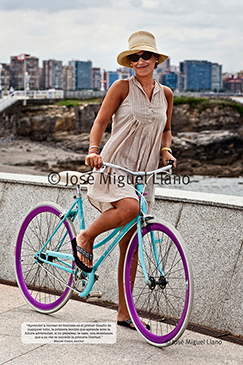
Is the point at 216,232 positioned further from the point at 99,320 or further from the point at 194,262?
the point at 99,320

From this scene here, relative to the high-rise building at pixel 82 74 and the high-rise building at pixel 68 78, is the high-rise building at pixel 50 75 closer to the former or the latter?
the high-rise building at pixel 68 78

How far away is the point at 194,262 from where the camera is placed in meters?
3.74

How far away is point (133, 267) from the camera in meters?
3.39

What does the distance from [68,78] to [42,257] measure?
153 m

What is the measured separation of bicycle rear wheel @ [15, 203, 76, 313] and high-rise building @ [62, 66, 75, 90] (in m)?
147

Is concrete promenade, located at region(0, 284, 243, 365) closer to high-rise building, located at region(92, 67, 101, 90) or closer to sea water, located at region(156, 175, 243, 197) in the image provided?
sea water, located at region(156, 175, 243, 197)

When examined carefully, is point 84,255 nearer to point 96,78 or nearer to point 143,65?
point 143,65

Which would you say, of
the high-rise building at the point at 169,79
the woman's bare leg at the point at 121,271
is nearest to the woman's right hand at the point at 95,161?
the woman's bare leg at the point at 121,271

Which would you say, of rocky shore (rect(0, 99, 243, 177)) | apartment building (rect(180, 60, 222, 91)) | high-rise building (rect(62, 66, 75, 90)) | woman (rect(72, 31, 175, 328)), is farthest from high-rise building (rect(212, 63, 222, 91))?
woman (rect(72, 31, 175, 328))

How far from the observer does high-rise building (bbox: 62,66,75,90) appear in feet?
486

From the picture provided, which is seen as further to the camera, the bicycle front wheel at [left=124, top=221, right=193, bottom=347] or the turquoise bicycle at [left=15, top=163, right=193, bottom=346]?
the turquoise bicycle at [left=15, top=163, right=193, bottom=346]

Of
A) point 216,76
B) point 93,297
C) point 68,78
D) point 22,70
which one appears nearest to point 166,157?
point 93,297

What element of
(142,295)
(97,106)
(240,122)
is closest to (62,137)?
(97,106)

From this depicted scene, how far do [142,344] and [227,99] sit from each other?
2808 inches
